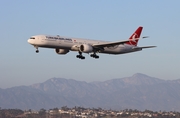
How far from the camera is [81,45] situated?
103m

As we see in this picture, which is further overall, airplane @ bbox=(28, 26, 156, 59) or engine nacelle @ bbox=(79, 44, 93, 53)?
engine nacelle @ bbox=(79, 44, 93, 53)

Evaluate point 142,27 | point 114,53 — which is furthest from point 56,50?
point 142,27

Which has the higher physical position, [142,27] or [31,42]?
[142,27]

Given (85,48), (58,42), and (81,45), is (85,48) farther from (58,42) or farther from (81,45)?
(58,42)

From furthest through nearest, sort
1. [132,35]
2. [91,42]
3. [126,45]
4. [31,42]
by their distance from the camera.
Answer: [132,35] → [126,45] → [91,42] → [31,42]

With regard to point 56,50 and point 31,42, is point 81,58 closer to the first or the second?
point 56,50

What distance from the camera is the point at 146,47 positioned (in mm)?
108688

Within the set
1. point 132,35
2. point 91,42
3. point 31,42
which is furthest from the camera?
point 132,35

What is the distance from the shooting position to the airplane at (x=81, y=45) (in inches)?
3846

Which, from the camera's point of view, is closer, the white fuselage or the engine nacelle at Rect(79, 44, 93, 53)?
the white fuselage

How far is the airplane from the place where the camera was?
97688mm

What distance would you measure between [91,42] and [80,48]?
4.68 m

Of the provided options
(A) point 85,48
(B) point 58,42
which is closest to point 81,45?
(A) point 85,48

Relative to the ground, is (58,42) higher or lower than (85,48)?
higher
